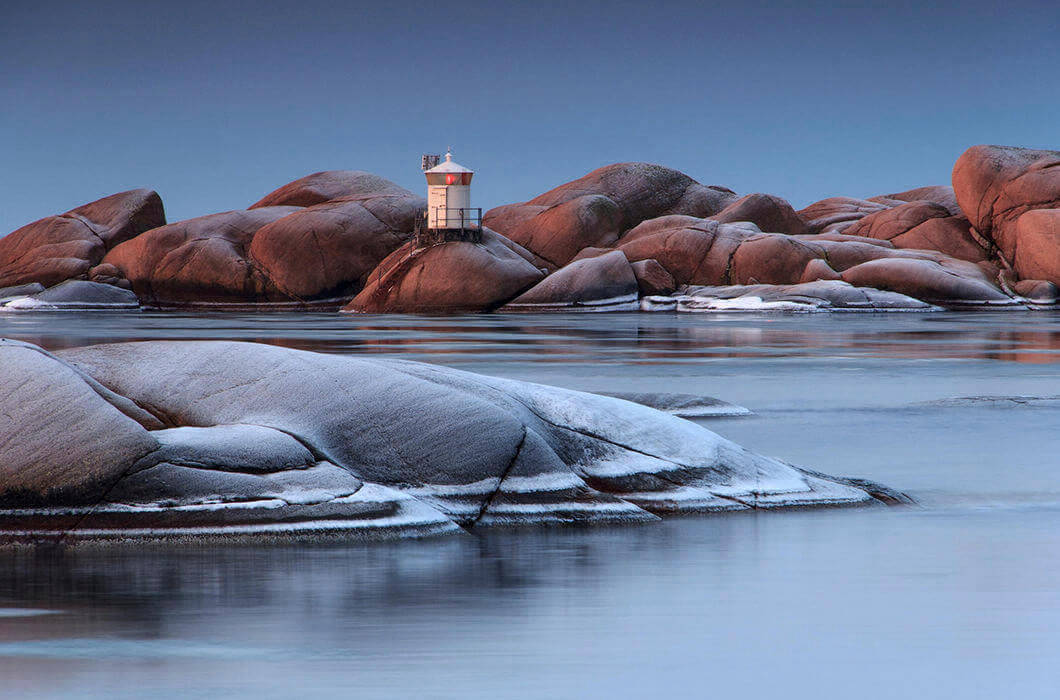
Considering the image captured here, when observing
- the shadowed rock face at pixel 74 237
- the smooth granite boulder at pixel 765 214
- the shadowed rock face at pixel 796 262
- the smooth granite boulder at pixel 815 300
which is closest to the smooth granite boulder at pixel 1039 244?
the shadowed rock face at pixel 796 262

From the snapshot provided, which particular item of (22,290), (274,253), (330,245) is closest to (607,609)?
(330,245)

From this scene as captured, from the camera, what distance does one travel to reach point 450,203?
5112 centimetres

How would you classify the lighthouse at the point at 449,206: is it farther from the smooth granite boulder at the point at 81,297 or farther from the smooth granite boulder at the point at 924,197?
the smooth granite boulder at the point at 924,197

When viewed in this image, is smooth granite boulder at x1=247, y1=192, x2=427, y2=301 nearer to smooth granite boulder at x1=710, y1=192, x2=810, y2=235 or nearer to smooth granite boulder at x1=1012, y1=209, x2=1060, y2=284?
smooth granite boulder at x1=710, y1=192, x2=810, y2=235

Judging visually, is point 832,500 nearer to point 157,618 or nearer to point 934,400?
point 157,618

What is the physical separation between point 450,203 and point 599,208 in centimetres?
1172

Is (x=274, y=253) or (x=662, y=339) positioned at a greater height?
(x=274, y=253)

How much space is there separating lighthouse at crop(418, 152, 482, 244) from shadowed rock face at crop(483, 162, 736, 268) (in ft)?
27.9

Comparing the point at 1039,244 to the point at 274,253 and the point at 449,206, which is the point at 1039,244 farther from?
the point at 274,253

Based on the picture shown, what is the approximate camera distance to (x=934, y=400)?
12.7 metres

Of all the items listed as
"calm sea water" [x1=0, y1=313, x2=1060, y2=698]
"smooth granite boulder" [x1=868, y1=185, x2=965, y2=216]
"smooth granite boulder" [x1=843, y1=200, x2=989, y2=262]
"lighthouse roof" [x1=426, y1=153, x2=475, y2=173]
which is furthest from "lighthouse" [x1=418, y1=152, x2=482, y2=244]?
"calm sea water" [x1=0, y1=313, x2=1060, y2=698]

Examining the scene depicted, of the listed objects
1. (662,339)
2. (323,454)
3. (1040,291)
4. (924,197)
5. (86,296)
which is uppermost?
(924,197)

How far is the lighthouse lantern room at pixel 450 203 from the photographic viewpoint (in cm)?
5072

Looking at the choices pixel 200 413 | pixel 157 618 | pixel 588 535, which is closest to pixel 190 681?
pixel 157 618
